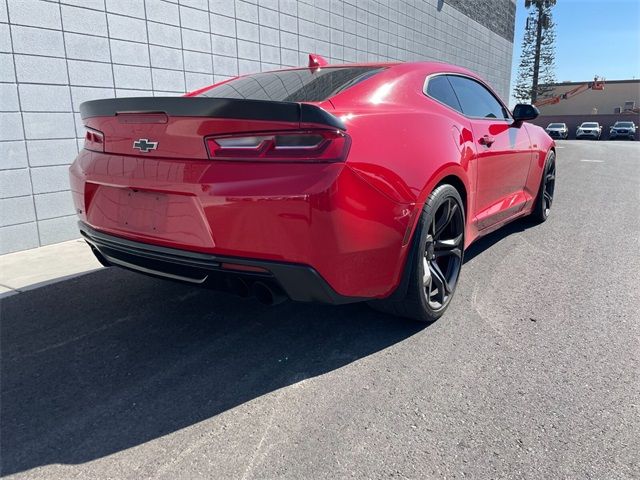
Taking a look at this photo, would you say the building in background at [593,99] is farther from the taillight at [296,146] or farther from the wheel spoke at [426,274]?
the taillight at [296,146]

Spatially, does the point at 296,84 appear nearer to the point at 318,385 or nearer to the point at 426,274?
the point at 426,274

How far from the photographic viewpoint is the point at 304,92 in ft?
8.55

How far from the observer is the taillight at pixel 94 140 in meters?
2.60

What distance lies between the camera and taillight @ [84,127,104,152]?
2600 millimetres

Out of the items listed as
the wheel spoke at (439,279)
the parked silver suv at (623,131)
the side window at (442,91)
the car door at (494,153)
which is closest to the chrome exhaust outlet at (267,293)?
the wheel spoke at (439,279)

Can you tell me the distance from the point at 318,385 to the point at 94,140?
177 cm

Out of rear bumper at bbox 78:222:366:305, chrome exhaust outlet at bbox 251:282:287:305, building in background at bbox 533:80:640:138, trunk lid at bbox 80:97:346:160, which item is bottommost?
chrome exhaust outlet at bbox 251:282:287:305

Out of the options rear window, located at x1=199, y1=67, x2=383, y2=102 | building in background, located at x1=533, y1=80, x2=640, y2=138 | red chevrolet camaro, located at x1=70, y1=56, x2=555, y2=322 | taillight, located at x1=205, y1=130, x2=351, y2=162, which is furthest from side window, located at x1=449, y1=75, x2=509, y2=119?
building in background, located at x1=533, y1=80, x2=640, y2=138

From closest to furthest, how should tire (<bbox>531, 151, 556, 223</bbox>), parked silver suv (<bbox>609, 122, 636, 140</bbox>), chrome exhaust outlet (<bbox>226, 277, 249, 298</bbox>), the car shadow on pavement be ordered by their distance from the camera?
1. the car shadow on pavement
2. chrome exhaust outlet (<bbox>226, 277, 249, 298</bbox>)
3. tire (<bbox>531, 151, 556, 223</bbox>)
4. parked silver suv (<bbox>609, 122, 636, 140</bbox>)

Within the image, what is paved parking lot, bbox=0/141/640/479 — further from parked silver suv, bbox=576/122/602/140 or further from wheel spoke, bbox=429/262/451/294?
parked silver suv, bbox=576/122/602/140

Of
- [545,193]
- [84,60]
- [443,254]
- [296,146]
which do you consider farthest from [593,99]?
[296,146]

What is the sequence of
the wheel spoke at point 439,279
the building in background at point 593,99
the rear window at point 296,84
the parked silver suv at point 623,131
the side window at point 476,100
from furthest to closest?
the building in background at point 593,99 → the parked silver suv at point 623,131 → the side window at point 476,100 → the wheel spoke at point 439,279 → the rear window at point 296,84

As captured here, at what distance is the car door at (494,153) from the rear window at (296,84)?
949 mm

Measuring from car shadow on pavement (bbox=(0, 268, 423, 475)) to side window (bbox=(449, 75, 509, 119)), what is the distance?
5.50 feet
